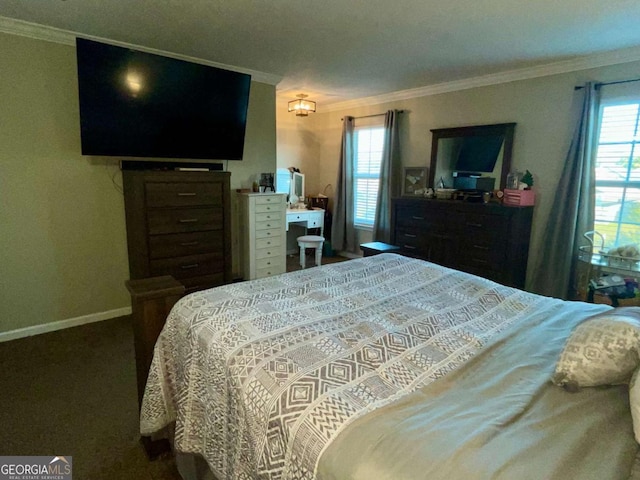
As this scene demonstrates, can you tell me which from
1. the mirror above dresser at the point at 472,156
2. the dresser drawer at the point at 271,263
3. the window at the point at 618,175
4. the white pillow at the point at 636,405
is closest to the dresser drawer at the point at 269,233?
the dresser drawer at the point at 271,263

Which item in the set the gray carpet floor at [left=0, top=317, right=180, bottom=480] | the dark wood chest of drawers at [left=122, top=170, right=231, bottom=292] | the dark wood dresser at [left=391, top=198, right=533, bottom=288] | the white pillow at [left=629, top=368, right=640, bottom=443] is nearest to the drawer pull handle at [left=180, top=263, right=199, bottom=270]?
the dark wood chest of drawers at [left=122, top=170, right=231, bottom=292]

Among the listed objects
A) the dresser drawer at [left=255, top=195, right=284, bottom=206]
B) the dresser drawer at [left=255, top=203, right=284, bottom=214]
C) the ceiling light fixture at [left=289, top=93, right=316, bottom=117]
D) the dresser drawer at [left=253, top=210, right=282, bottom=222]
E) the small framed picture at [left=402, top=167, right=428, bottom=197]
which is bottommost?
the dresser drawer at [left=253, top=210, right=282, bottom=222]

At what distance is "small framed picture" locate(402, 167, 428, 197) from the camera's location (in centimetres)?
458

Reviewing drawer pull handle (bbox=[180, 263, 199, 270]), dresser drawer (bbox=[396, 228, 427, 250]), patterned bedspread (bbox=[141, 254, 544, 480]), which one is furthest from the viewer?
dresser drawer (bbox=[396, 228, 427, 250])

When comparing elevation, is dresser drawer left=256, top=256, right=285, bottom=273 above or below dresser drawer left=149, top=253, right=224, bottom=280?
below

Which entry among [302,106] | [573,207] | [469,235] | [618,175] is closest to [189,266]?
[302,106]

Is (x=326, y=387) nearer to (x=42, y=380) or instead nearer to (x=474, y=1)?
(x=42, y=380)

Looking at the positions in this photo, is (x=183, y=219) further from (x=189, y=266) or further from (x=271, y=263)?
(x=271, y=263)

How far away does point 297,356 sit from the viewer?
1.14 metres

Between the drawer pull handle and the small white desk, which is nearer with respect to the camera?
the drawer pull handle

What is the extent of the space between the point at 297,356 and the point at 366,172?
14.8ft

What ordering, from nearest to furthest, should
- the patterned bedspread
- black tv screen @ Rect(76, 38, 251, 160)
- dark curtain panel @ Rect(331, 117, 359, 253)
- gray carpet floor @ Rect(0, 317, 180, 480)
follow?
the patterned bedspread < gray carpet floor @ Rect(0, 317, 180, 480) < black tv screen @ Rect(76, 38, 251, 160) < dark curtain panel @ Rect(331, 117, 359, 253)

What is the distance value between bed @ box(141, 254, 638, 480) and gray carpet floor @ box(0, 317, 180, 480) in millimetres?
379

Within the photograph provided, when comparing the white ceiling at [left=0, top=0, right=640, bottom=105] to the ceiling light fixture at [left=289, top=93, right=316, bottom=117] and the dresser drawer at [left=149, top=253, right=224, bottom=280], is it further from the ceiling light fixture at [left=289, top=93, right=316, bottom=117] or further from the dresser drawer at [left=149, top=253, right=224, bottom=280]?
the dresser drawer at [left=149, top=253, right=224, bottom=280]
